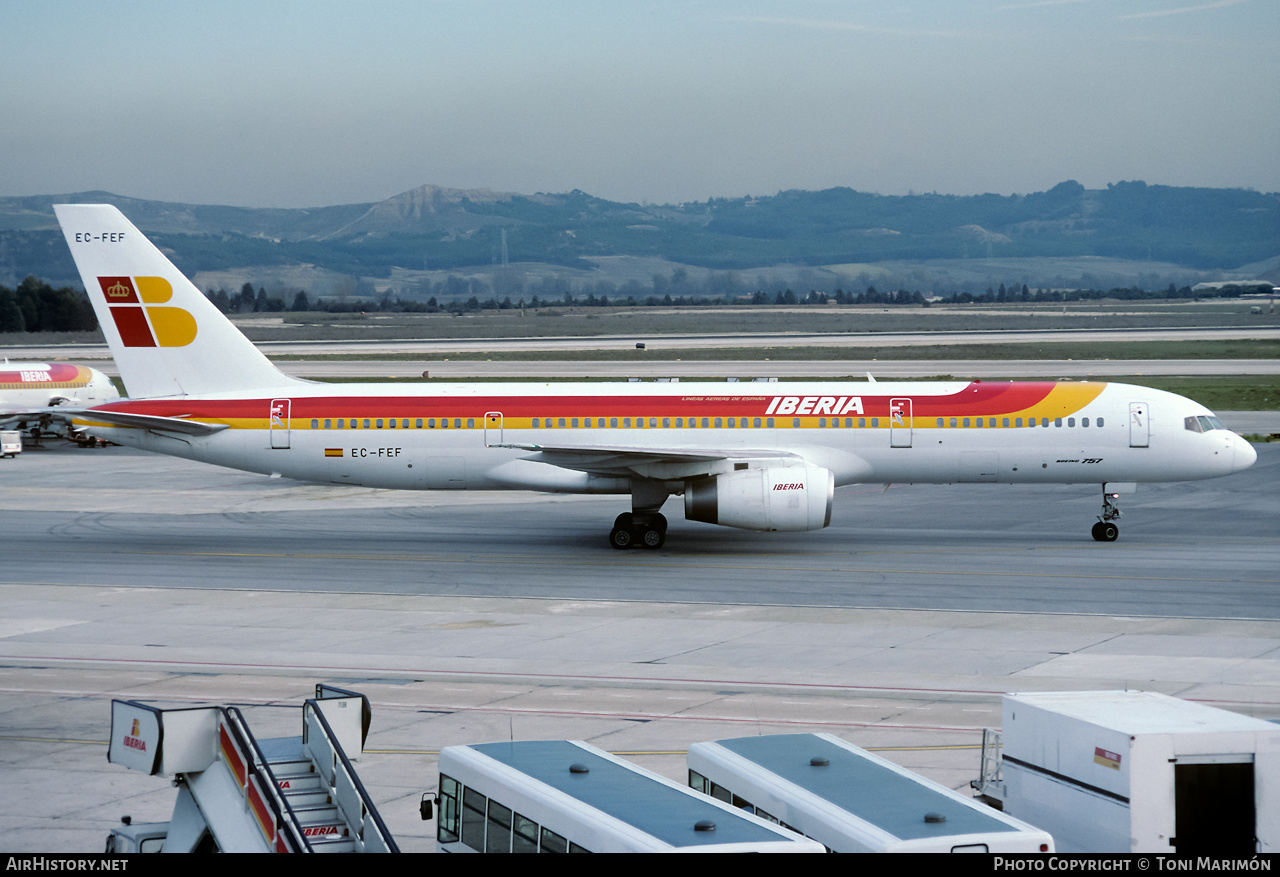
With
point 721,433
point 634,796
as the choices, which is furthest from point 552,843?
point 721,433

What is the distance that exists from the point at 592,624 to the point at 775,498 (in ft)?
26.2

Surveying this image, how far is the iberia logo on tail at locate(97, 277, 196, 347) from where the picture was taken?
36188mm

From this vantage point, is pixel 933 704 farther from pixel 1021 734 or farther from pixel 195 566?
pixel 195 566

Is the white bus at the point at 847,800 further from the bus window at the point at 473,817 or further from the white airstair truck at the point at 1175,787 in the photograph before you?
the bus window at the point at 473,817

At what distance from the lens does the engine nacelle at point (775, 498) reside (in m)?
32.9

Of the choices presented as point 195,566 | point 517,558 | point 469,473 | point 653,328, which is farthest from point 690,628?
point 653,328

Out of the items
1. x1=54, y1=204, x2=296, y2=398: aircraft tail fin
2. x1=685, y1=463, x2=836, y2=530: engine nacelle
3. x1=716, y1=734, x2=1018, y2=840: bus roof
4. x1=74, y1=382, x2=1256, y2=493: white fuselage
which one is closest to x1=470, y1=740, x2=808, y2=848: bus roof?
x1=716, y1=734, x2=1018, y2=840: bus roof

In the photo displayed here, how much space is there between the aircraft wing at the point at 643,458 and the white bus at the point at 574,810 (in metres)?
20.9

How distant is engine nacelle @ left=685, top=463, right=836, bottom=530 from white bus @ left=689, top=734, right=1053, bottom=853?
19.6 meters

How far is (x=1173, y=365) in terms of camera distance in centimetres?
9394

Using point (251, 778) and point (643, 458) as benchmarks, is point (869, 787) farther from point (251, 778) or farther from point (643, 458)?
point (643, 458)

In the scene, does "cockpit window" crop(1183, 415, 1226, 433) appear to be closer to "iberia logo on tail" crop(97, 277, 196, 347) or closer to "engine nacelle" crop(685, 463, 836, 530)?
"engine nacelle" crop(685, 463, 836, 530)

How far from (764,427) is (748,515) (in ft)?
11.6

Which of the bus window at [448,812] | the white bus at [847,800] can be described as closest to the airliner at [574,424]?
the white bus at [847,800]
